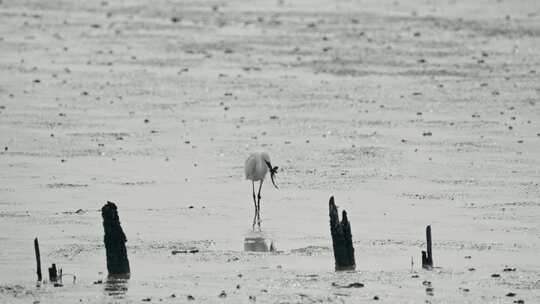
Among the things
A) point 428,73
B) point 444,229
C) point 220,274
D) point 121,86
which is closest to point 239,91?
point 121,86

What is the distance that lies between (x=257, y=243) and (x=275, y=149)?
21.5ft

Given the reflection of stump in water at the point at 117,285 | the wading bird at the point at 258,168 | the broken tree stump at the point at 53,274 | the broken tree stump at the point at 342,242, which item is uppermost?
the wading bird at the point at 258,168

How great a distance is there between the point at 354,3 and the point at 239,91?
56.4 ft

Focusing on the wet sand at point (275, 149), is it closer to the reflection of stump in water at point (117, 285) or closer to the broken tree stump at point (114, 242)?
the reflection of stump in water at point (117, 285)

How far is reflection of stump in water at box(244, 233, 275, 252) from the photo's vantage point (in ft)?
59.3

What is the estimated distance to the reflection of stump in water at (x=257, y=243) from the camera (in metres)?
18.1

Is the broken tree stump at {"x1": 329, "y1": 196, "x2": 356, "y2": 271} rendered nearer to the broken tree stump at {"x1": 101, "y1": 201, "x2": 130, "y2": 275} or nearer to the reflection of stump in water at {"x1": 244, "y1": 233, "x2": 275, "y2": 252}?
the reflection of stump in water at {"x1": 244, "y1": 233, "x2": 275, "y2": 252}

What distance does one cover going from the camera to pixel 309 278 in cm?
1603

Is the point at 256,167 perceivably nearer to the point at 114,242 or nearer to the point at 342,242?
the point at 342,242

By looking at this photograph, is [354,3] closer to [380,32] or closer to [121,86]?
[380,32]

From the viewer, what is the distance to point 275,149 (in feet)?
81.4

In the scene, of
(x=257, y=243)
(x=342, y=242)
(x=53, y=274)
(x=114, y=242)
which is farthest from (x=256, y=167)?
(x=53, y=274)

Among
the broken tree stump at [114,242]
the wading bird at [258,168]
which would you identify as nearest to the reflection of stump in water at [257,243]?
the broken tree stump at [114,242]

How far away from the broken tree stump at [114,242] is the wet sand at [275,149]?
0.21 metres
